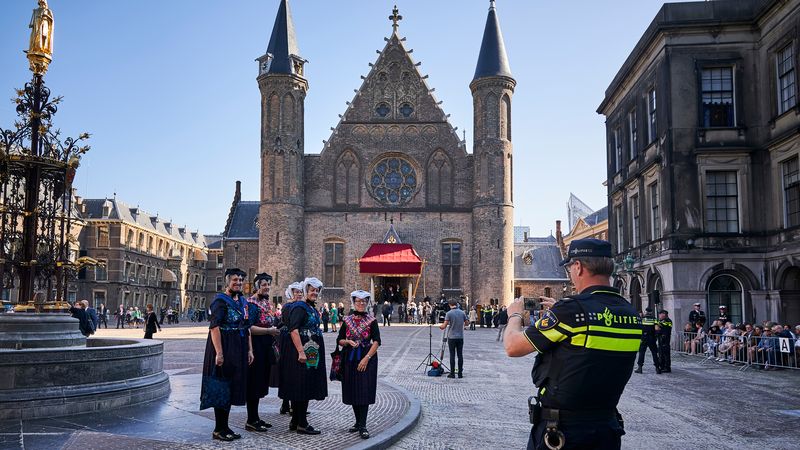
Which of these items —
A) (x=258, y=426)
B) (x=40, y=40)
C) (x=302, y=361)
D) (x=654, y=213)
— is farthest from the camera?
(x=654, y=213)

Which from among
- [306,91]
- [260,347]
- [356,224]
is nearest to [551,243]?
[356,224]

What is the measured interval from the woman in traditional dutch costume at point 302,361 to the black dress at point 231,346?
1.81ft

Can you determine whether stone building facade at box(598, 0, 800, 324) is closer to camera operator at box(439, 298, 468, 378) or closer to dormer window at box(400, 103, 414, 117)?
camera operator at box(439, 298, 468, 378)

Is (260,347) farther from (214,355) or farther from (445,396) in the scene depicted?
(445,396)

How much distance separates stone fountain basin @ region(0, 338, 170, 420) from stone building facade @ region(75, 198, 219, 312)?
45.2m

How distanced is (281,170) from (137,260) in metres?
30.0

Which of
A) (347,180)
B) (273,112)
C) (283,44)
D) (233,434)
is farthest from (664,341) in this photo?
(283,44)

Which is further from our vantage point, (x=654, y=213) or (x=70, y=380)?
(x=654, y=213)

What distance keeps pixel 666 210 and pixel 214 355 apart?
59.4 ft

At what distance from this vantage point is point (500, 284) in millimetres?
39656

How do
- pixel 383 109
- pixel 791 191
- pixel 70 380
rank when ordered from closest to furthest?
pixel 70 380, pixel 791 191, pixel 383 109

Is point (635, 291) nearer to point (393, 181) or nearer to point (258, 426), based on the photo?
point (393, 181)

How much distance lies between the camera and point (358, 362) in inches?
309

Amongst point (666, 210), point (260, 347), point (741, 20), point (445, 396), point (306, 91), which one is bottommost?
point (445, 396)
